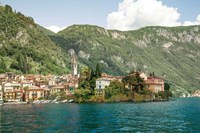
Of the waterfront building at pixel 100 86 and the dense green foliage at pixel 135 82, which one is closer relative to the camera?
the dense green foliage at pixel 135 82

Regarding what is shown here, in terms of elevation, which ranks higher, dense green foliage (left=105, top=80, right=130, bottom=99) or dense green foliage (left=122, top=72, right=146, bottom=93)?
dense green foliage (left=122, top=72, right=146, bottom=93)

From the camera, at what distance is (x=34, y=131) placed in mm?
57469

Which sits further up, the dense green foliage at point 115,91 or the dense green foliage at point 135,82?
the dense green foliage at point 135,82

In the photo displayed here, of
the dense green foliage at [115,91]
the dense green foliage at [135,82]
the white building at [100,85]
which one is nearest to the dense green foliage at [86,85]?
the white building at [100,85]

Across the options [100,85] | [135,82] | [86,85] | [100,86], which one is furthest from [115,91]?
[86,85]

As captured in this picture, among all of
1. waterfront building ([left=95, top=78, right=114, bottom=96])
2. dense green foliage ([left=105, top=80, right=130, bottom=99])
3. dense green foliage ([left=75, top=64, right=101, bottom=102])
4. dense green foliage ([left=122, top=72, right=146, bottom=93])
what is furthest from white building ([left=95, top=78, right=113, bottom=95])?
dense green foliage ([left=122, top=72, right=146, bottom=93])

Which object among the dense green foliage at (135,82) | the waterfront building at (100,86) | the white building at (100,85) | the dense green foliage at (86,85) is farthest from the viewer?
the white building at (100,85)

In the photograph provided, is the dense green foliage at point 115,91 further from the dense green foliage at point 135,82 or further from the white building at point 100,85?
the dense green foliage at point 135,82

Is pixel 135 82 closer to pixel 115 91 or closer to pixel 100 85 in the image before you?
pixel 115 91

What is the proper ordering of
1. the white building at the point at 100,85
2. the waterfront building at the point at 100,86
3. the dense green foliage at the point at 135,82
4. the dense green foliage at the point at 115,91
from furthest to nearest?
the white building at the point at 100,85, the waterfront building at the point at 100,86, the dense green foliage at the point at 135,82, the dense green foliage at the point at 115,91

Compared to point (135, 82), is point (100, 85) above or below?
below

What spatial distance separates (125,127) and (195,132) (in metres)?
12.6

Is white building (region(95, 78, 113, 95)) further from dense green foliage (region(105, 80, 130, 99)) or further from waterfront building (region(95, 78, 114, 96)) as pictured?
dense green foliage (region(105, 80, 130, 99))

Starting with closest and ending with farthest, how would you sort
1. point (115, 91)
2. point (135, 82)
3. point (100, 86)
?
point (115, 91) → point (135, 82) → point (100, 86)
